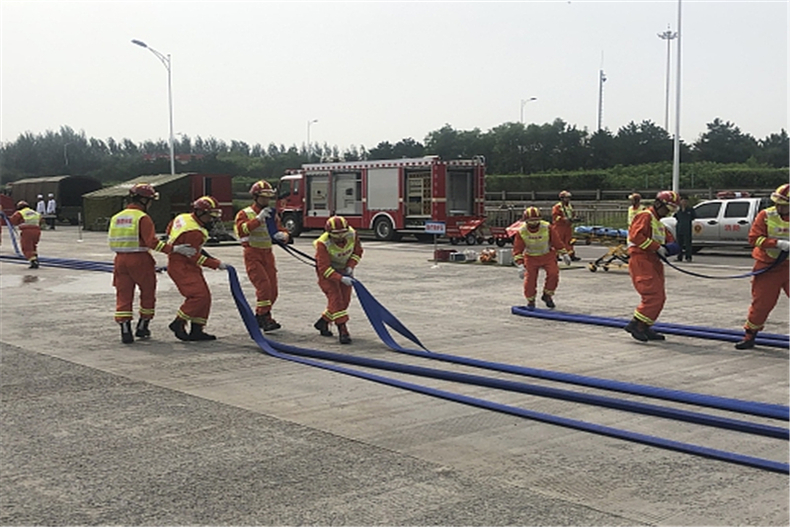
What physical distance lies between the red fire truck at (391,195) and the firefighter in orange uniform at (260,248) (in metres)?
18.4

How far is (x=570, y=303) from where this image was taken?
555 inches

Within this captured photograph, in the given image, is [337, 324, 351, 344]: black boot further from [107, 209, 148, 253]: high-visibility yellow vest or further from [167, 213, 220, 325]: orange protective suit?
[107, 209, 148, 253]: high-visibility yellow vest

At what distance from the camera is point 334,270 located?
34.3 feet

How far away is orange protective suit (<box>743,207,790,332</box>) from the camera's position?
9.70 metres

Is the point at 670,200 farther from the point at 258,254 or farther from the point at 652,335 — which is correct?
the point at 258,254

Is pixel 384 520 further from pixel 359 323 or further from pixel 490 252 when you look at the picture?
pixel 490 252

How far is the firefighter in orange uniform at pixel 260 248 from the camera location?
36.3 ft

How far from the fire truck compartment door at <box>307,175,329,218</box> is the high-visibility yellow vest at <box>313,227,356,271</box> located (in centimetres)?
2296

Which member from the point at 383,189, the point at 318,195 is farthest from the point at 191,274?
the point at 318,195

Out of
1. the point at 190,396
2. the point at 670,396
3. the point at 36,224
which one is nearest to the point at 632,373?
the point at 670,396

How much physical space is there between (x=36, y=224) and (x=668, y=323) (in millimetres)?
13765

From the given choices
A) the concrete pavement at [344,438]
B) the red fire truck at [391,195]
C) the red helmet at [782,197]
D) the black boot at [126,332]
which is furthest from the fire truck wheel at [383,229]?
the red helmet at [782,197]

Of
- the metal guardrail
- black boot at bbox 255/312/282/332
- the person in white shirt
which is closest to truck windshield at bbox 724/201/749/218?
black boot at bbox 255/312/282/332

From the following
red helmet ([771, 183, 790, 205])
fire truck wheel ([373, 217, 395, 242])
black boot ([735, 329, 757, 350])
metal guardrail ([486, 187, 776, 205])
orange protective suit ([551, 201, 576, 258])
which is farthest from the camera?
metal guardrail ([486, 187, 776, 205])
